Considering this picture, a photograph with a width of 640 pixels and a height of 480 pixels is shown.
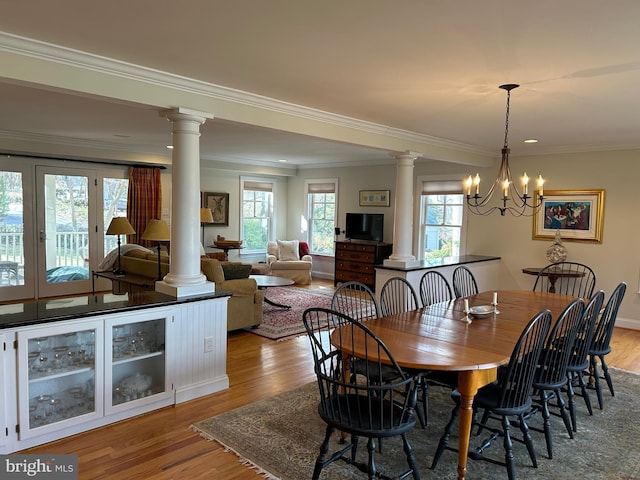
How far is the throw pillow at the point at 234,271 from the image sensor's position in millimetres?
5152

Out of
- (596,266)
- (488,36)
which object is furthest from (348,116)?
(596,266)

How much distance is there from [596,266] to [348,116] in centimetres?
411

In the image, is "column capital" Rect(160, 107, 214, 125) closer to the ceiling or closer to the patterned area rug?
the ceiling

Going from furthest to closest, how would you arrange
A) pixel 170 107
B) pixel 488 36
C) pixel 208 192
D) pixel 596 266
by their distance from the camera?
pixel 208 192 → pixel 596 266 → pixel 170 107 → pixel 488 36

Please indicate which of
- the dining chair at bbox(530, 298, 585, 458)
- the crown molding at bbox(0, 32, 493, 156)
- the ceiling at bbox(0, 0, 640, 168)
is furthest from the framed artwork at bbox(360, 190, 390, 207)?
the dining chair at bbox(530, 298, 585, 458)

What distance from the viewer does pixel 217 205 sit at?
884 centimetres

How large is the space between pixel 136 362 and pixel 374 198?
6115 millimetres

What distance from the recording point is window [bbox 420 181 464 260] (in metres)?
7.46

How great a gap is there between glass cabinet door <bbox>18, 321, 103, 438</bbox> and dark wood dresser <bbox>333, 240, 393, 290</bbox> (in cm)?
548

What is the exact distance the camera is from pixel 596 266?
239 inches

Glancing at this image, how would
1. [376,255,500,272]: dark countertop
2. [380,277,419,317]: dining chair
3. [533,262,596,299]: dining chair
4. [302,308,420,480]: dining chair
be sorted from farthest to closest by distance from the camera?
[533,262,596,299]: dining chair → [376,255,500,272]: dark countertop → [380,277,419,317]: dining chair → [302,308,420,480]: dining chair

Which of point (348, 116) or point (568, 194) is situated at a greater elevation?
point (348, 116)

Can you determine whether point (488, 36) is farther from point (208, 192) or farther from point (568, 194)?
point (208, 192)

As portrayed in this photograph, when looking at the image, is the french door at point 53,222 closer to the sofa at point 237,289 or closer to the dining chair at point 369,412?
the sofa at point 237,289
